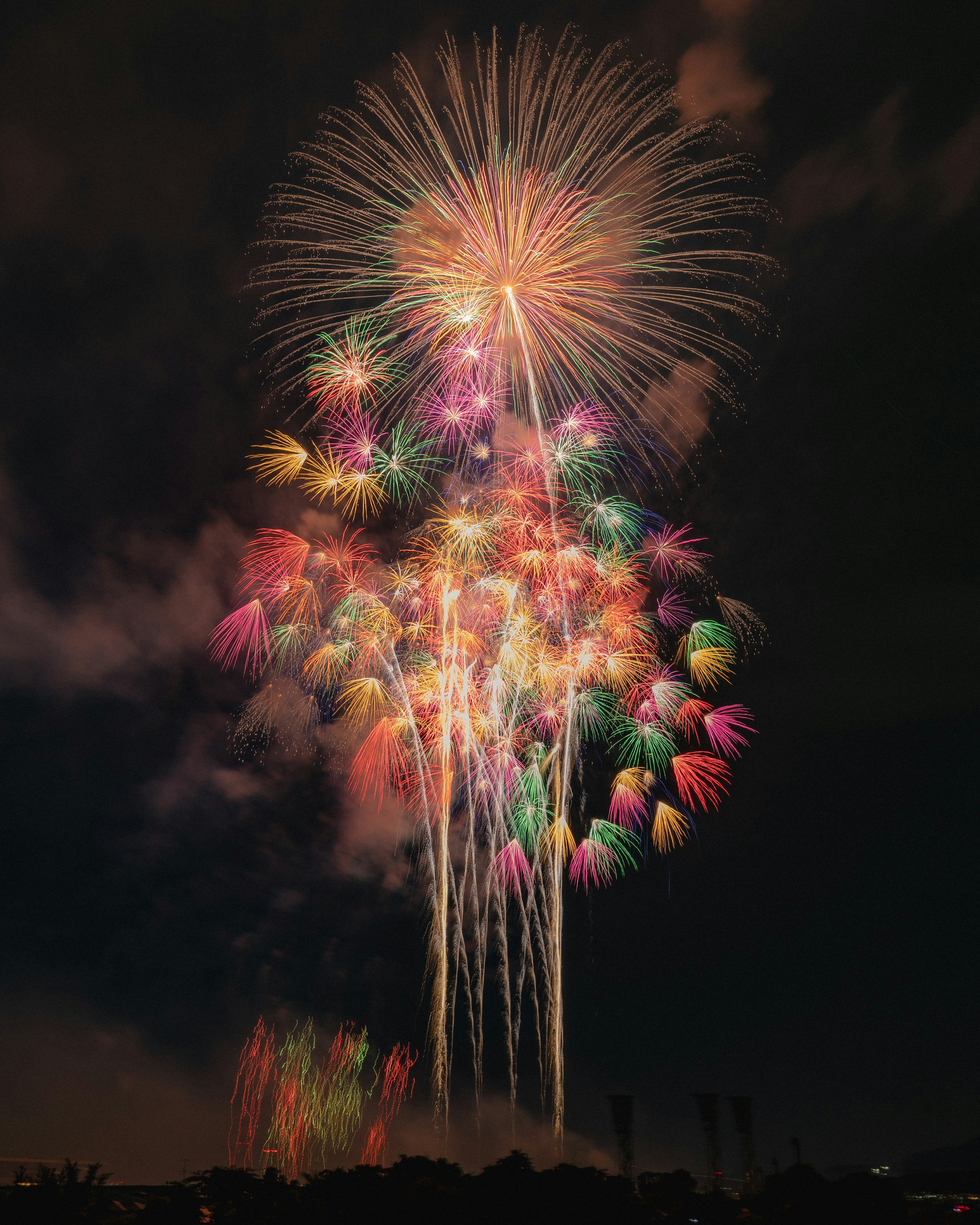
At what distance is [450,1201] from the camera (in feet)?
41.7

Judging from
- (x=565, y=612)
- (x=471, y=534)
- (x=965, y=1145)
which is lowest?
(x=965, y=1145)

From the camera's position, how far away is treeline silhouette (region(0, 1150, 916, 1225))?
1164 cm

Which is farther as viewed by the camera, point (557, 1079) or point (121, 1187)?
point (557, 1079)

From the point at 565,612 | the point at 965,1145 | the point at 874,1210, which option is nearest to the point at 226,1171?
the point at 874,1210

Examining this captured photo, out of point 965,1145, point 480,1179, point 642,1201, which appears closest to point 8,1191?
point 480,1179

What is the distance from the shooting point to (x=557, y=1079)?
30141mm

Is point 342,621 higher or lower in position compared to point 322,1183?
higher

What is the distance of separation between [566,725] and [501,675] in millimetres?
3570

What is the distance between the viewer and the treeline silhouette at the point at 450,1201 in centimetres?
1164

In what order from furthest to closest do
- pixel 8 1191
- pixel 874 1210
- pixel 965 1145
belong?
pixel 965 1145
pixel 8 1191
pixel 874 1210

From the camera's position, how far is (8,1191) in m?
12.2

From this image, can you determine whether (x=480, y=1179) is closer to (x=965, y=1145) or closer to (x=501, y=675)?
(x=501, y=675)

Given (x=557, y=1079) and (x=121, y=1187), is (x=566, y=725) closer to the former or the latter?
(x=557, y=1079)

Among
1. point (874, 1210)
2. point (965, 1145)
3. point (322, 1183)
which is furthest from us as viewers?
point (965, 1145)
